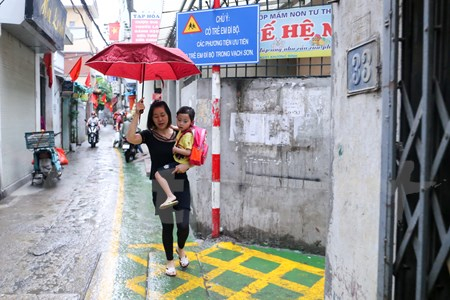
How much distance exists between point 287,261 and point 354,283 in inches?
85.5

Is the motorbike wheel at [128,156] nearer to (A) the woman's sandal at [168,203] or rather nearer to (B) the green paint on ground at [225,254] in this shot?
(B) the green paint on ground at [225,254]

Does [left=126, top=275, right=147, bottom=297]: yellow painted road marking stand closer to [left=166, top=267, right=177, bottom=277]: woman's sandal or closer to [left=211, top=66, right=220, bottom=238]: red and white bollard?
[left=166, top=267, right=177, bottom=277]: woman's sandal

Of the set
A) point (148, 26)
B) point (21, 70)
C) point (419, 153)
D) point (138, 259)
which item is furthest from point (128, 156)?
point (419, 153)

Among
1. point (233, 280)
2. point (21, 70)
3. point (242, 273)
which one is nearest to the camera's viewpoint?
point (233, 280)

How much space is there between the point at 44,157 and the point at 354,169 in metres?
8.46

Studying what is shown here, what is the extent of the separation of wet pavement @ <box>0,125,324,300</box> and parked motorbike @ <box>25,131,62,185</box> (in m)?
1.96

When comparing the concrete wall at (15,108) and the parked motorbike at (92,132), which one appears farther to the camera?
the parked motorbike at (92,132)

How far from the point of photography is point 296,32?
5023 mm

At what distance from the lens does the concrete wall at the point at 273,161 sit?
15.8 ft

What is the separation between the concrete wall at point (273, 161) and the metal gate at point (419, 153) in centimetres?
267

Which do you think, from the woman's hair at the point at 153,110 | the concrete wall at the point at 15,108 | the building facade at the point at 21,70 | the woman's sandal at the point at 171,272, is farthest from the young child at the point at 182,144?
the concrete wall at the point at 15,108

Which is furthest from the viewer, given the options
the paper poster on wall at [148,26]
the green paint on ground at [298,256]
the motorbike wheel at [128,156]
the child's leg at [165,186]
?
the motorbike wheel at [128,156]

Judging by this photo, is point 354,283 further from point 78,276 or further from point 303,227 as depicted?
point 78,276

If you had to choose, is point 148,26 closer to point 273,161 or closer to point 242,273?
point 273,161
